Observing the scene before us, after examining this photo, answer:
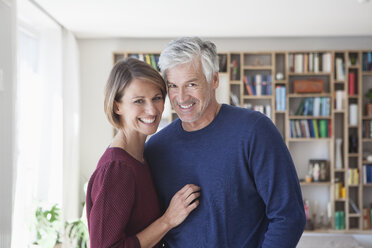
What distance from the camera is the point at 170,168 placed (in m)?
1.59

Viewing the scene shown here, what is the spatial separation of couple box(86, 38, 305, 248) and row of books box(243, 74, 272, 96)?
438 cm

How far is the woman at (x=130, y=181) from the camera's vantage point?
137cm

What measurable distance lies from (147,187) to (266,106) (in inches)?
181

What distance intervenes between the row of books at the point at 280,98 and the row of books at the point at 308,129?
0.26 metres

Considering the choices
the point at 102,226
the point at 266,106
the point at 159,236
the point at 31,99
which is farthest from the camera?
the point at 266,106

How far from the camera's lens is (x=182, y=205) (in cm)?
149

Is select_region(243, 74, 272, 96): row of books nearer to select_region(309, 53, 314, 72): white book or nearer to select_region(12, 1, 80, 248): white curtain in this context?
select_region(309, 53, 314, 72): white book

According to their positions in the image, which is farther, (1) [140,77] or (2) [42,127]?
(2) [42,127]

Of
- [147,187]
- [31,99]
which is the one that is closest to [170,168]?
[147,187]

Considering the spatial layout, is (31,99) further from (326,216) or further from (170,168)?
(326,216)

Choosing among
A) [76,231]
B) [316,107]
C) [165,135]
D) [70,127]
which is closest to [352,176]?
[316,107]

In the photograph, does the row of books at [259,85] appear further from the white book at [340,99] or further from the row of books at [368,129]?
the row of books at [368,129]

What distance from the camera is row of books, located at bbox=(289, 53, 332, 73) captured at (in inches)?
232

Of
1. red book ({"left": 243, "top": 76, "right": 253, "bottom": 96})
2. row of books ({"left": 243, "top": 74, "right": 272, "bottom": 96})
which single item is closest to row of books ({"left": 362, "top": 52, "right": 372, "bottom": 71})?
row of books ({"left": 243, "top": 74, "right": 272, "bottom": 96})
